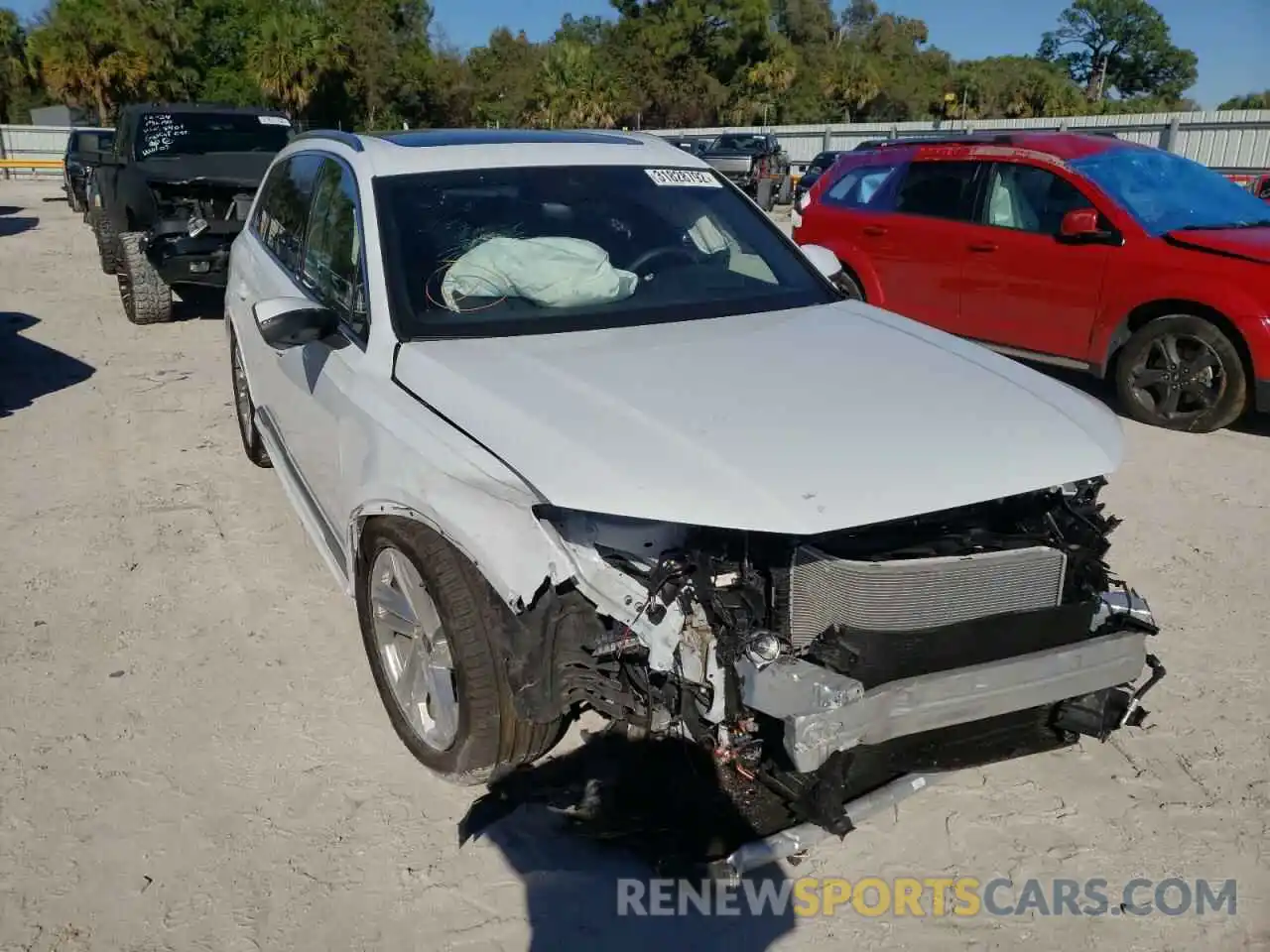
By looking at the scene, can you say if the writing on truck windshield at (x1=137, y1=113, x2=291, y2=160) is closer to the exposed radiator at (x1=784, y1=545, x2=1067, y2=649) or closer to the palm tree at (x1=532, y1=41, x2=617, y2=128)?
the exposed radiator at (x1=784, y1=545, x2=1067, y2=649)

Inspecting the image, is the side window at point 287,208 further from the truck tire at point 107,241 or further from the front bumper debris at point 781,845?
the truck tire at point 107,241

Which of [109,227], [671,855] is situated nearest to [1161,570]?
[671,855]

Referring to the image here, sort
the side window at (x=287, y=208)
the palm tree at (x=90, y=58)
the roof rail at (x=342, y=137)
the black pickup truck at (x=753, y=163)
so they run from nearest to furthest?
the roof rail at (x=342, y=137), the side window at (x=287, y=208), the black pickup truck at (x=753, y=163), the palm tree at (x=90, y=58)

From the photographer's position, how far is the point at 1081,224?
675 cm

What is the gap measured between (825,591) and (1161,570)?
285 centimetres

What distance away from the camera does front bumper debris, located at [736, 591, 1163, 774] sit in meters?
2.39

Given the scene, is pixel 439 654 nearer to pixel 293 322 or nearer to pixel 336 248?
pixel 293 322

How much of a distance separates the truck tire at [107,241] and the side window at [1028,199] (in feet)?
25.7

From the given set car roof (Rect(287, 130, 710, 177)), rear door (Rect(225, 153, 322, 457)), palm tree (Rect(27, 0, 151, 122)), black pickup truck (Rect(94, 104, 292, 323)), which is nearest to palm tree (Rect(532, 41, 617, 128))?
palm tree (Rect(27, 0, 151, 122))

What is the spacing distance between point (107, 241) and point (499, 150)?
27.7ft

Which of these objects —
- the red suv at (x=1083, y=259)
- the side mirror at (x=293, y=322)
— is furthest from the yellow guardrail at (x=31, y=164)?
the side mirror at (x=293, y=322)

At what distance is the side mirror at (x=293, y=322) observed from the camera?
3328 millimetres

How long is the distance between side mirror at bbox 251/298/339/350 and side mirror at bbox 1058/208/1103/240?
203 inches

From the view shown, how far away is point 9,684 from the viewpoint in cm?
375
